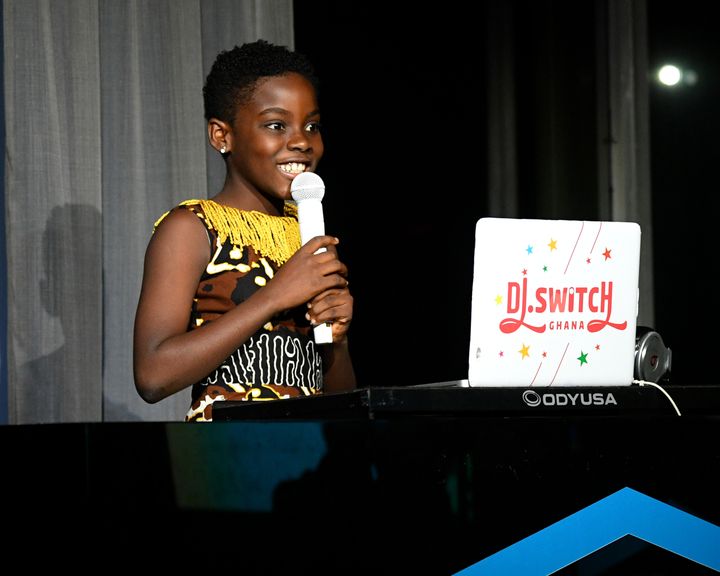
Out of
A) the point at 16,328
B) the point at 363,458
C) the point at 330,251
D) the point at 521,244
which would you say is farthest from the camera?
the point at 16,328

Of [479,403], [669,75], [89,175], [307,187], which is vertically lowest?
[479,403]

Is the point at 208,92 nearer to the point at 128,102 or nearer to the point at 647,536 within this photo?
the point at 128,102

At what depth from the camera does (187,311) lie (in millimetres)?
1625

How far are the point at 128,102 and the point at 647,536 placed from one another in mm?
1816

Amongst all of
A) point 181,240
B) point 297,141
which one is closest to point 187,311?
point 181,240

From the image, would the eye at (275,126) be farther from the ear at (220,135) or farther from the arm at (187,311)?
the arm at (187,311)

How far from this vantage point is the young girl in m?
1.54

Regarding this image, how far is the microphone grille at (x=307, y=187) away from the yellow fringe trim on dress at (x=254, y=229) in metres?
0.14

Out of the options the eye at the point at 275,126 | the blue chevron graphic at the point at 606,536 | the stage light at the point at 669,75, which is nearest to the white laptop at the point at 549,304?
the blue chevron graphic at the point at 606,536

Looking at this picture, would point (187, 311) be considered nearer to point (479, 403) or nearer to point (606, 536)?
point (479, 403)

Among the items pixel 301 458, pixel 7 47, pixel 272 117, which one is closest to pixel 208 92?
pixel 272 117

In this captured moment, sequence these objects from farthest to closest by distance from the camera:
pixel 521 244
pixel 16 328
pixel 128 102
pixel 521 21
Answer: pixel 521 21 < pixel 128 102 < pixel 16 328 < pixel 521 244

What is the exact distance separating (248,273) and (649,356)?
1.99 feet

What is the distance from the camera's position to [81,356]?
242 centimetres
